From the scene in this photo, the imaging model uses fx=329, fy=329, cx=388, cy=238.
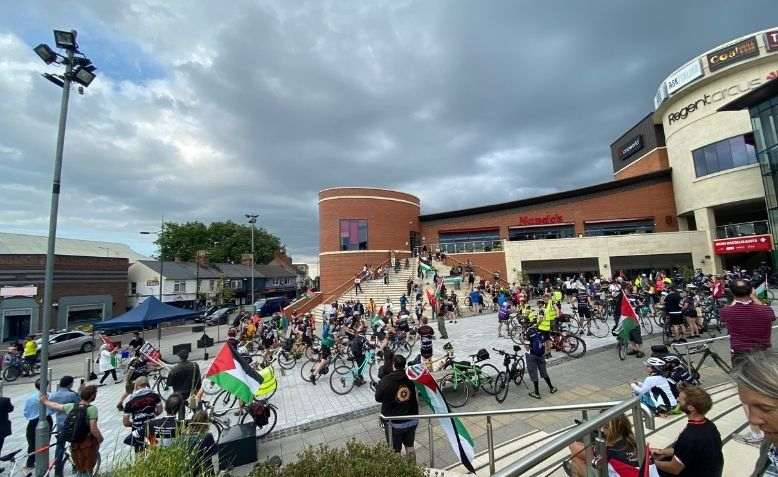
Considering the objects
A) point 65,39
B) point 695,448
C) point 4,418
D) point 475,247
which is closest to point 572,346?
point 695,448

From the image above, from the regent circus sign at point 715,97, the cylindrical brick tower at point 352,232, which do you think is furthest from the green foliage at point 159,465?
the regent circus sign at point 715,97

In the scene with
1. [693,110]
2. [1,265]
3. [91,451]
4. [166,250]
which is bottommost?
[91,451]

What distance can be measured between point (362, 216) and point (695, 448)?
34.0 metres

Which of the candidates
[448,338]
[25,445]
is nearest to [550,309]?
[448,338]

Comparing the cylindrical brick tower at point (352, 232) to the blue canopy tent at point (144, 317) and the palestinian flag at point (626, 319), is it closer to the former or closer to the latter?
the blue canopy tent at point (144, 317)

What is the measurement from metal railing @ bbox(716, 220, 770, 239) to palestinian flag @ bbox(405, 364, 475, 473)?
32.7m

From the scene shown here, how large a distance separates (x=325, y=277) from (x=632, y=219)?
32.8m

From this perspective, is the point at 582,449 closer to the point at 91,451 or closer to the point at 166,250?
the point at 91,451

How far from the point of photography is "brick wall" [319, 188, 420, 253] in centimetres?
3600

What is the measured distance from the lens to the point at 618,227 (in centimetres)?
3466

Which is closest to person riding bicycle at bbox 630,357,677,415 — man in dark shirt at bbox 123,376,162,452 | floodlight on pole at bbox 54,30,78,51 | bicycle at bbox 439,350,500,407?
bicycle at bbox 439,350,500,407

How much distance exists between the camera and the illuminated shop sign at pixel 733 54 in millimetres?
25953

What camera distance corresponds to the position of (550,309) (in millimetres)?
10039

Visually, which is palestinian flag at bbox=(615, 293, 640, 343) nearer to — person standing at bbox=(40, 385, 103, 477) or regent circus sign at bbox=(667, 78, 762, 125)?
person standing at bbox=(40, 385, 103, 477)
